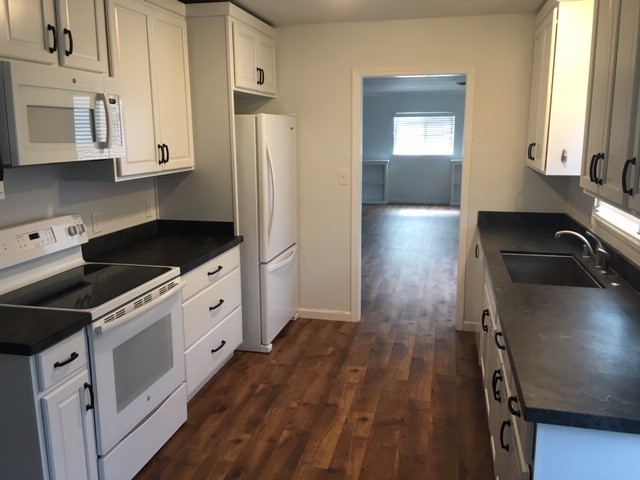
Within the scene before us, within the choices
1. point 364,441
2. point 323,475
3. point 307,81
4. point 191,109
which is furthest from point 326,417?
point 307,81

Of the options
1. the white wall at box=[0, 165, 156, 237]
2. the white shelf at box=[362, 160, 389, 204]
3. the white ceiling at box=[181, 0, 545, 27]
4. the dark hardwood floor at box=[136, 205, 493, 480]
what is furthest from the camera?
the white shelf at box=[362, 160, 389, 204]

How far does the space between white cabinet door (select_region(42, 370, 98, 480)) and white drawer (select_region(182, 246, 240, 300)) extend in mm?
889

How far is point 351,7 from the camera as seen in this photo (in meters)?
3.53

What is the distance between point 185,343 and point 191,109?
1479 mm

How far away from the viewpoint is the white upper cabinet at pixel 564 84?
2.89 meters

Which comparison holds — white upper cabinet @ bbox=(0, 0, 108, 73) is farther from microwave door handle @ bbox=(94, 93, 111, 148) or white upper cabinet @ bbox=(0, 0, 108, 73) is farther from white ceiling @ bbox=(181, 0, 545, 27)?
white ceiling @ bbox=(181, 0, 545, 27)

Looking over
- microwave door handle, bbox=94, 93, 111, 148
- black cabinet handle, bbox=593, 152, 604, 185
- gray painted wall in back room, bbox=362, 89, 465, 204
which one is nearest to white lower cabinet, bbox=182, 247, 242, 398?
microwave door handle, bbox=94, 93, 111, 148

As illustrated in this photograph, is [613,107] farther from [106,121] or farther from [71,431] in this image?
[71,431]

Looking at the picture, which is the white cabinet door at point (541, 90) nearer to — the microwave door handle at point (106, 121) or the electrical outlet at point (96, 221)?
the microwave door handle at point (106, 121)

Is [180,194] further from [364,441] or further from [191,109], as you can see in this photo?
[364,441]

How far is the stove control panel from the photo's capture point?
2.27 m

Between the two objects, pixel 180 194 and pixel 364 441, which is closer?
pixel 364 441

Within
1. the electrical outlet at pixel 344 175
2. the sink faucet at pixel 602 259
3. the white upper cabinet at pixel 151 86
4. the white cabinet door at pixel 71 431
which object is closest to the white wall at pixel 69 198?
the white upper cabinet at pixel 151 86

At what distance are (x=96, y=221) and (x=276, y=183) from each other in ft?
4.01
